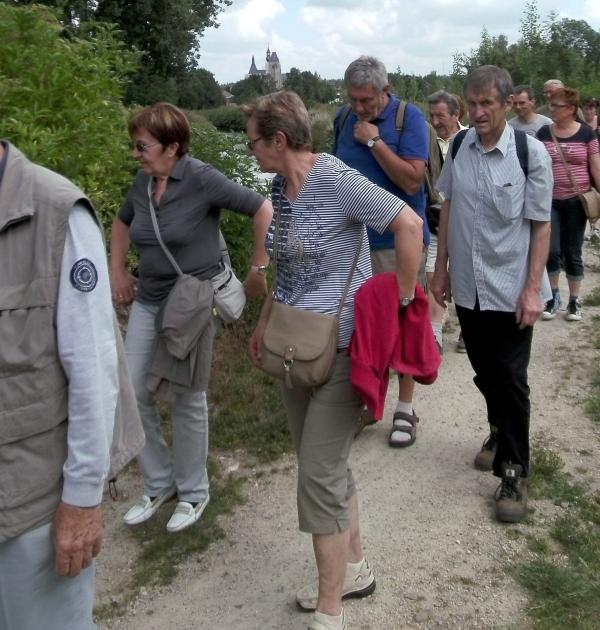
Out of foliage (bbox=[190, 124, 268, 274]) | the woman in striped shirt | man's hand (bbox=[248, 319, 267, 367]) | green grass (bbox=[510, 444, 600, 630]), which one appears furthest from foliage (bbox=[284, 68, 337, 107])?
man's hand (bbox=[248, 319, 267, 367])

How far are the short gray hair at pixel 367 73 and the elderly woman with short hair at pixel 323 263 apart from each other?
1152mm

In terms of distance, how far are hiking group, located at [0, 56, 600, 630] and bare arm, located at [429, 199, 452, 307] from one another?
0.01 m

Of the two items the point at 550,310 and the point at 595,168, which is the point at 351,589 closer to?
the point at 550,310

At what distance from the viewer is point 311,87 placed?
17.5 metres

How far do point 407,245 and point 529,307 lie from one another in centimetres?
114

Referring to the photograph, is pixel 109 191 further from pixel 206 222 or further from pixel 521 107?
pixel 521 107

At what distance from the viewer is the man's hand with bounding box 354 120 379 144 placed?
399 cm

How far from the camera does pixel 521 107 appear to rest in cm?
754

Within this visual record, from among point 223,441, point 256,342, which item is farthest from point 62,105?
point 223,441

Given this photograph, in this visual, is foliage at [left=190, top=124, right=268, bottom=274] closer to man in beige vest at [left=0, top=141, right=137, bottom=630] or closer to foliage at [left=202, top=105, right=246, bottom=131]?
foliage at [left=202, top=105, right=246, bottom=131]

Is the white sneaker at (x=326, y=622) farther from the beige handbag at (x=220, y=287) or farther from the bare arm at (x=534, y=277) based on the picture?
the bare arm at (x=534, y=277)

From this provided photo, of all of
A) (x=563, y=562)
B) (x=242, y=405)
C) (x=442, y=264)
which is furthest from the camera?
(x=242, y=405)

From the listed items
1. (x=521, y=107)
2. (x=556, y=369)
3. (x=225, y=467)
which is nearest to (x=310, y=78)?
(x=521, y=107)

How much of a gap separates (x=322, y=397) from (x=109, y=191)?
2004mm
